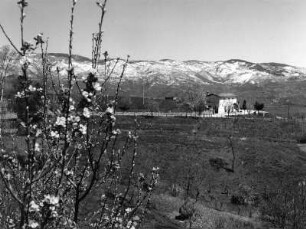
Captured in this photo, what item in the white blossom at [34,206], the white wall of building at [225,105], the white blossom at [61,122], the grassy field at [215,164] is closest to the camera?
the white blossom at [34,206]

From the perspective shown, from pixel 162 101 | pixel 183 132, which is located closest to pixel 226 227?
pixel 183 132

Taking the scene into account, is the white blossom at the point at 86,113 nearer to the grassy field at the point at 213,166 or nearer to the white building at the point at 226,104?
the grassy field at the point at 213,166

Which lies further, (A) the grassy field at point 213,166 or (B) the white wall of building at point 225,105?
(B) the white wall of building at point 225,105

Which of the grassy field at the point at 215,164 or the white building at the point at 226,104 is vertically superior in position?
the white building at the point at 226,104

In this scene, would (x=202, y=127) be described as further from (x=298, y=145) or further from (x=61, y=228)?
(x=61, y=228)

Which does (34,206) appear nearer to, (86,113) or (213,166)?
(86,113)

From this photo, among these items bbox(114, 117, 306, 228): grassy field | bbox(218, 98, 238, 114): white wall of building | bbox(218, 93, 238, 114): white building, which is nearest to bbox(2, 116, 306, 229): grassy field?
bbox(114, 117, 306, 228): grassy field

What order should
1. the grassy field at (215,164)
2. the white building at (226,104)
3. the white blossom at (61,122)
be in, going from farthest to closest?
1. the white building at (226,104)
2. the grassy field at (215,164)
3. the white blossom at (61,122)

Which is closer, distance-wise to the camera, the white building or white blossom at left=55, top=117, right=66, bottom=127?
white blossom at left=55, top=117, right=66, bottom=127

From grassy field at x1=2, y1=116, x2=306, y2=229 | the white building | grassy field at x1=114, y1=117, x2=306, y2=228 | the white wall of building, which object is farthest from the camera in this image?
the white building

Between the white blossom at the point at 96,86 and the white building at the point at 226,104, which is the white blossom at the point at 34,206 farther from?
the white building at the point at 226,104

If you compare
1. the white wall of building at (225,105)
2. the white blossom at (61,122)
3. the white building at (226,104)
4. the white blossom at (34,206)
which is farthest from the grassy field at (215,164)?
the white building at (226,104)

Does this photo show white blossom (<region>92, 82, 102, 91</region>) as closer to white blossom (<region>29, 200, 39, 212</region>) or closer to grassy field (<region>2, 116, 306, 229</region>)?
white blossom (<region>29, 200, 39, 212</region>)

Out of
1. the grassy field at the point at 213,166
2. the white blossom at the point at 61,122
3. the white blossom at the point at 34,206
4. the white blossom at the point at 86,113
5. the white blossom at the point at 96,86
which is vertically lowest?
the grassy field at the point at 213,166
